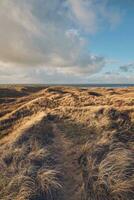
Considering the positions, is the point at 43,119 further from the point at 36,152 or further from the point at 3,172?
the point at 3,172

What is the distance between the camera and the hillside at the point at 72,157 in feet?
27.8

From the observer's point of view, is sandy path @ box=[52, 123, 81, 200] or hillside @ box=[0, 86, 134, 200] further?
sandy path @ box=[52, 123, 81, 200]

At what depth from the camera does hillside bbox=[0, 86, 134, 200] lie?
27.8ft

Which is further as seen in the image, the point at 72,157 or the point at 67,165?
the point at 72,157

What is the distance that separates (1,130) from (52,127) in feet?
11.6

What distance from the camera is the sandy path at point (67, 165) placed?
8688 millimetres

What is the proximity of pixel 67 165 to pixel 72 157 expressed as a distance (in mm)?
699

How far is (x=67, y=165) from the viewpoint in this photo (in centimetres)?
1034

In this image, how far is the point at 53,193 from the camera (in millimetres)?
8477

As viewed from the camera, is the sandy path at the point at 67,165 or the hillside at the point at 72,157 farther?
the sandy path at the point at 67,165

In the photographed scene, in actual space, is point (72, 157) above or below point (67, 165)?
above

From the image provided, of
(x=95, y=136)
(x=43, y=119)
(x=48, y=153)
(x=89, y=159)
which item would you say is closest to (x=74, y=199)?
(x=89, y=159)

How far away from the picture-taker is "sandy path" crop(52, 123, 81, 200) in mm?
8688

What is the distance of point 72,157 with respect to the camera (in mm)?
10984
